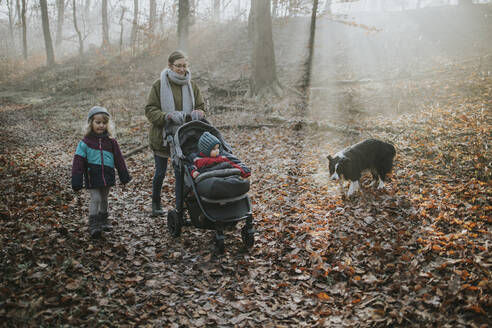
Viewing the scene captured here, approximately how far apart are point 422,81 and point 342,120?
4.41 metres

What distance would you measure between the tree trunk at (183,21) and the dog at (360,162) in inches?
568

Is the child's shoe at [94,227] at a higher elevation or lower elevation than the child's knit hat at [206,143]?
lower

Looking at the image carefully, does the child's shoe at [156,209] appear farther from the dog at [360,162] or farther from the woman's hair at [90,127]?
the dog at [360,162]

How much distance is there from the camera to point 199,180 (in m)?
3.94

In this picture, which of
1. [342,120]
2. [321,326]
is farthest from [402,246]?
[342,120]

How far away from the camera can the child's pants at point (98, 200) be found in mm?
4461

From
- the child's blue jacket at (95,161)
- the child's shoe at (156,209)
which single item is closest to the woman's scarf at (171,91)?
the child's blue jacket at (95,161)

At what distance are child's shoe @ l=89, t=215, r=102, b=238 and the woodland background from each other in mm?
128

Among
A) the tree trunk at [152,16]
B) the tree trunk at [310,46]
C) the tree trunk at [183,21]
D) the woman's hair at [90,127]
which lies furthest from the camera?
the tree trunk at [152,16]

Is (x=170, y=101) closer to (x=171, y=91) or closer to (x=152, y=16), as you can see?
(x=171, y=91)

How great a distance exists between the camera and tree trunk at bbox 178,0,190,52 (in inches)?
652

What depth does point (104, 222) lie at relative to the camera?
472 centimetres

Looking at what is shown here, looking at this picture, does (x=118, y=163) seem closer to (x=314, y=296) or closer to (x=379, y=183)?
(x=314, y=296)

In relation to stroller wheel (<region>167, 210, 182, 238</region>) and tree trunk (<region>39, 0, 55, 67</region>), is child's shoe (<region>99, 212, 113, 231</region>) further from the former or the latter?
tree trunk (<region>39, 0, 55, 67</region>)
